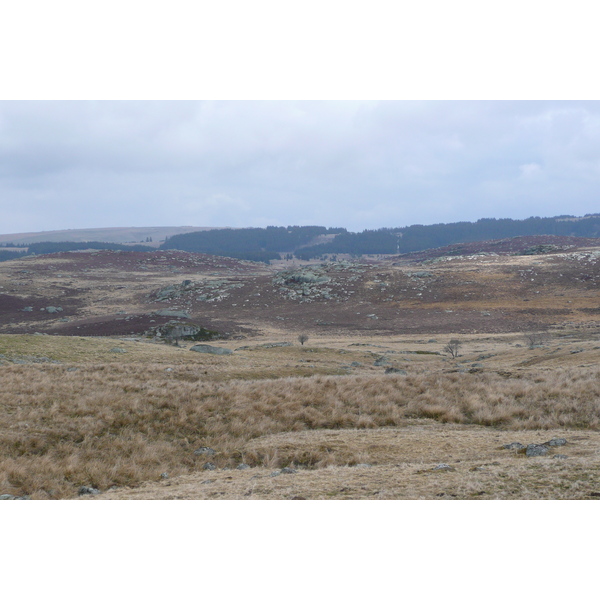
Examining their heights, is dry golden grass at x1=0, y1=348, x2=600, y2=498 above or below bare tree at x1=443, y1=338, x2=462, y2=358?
above

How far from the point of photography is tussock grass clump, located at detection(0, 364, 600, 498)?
871 centimetres

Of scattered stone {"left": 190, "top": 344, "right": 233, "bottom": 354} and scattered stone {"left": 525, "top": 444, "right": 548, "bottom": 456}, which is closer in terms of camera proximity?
scattered stone {"left": 525, "top": 444, "right": 548, "bottom": 456}

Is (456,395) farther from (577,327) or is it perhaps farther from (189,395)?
(577,327)

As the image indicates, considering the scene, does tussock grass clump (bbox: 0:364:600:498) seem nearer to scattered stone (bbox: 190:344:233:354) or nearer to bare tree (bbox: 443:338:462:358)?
scattered stone (bbox: 190:344:233:354)

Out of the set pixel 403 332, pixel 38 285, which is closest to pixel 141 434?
pixel 403 332

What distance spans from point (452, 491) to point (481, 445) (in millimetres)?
3612

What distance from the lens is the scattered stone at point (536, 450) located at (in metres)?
7.99

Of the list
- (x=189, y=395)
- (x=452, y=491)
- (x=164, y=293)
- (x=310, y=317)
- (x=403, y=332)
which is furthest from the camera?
(x=164, y=293)

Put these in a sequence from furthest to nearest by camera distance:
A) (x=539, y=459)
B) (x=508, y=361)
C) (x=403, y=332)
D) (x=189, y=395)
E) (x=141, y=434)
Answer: (x=403, y=332)
(x=508, y=361)
(x=189, y=395)
(x=141, y=434)
(x=539, y=459)

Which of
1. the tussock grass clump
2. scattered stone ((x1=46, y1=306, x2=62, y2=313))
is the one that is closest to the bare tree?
the tussock grass clump

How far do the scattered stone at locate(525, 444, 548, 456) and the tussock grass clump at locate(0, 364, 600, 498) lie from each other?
10.6 ft

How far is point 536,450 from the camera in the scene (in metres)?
8.06

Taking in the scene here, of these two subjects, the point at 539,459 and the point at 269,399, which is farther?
the point at 269,399

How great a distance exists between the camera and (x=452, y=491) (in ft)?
19.8
